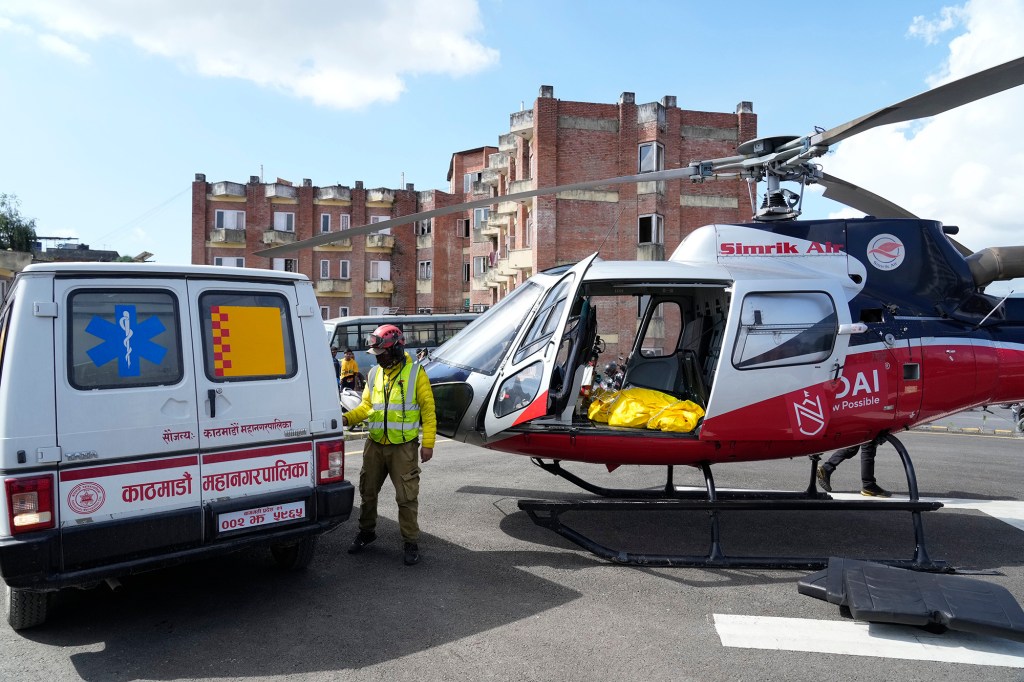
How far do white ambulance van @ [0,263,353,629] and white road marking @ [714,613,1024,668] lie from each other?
2804 millimetres

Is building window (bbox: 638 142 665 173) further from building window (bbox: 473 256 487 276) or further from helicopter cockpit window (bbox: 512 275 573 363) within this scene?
A: helicopter cockpit window (bbox: 512 275 573 363)

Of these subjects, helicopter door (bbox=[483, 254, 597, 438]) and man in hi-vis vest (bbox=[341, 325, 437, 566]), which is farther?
helicopter door (bbox=[483, 254, 597, 438])

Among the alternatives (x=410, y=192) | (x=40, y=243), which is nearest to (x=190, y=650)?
(x=410, y=192)

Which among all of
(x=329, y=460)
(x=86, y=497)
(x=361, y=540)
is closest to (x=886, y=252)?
(x=329, y=460)

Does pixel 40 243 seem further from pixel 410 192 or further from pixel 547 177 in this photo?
pixel 547 177

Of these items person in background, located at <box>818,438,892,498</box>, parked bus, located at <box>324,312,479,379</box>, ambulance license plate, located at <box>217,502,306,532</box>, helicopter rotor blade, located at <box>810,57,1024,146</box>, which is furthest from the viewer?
parked bus, located at <box>324,312,479,379</box>

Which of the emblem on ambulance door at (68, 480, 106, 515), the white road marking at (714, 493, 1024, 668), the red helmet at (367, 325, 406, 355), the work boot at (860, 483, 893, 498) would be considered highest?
the red helmet at (367, 325, 406, 355)

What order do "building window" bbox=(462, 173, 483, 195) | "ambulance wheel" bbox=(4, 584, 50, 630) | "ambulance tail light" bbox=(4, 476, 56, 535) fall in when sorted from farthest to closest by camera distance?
"building window" bbox=(462, 173, 483, 195) < "ambulance wheel" bbox=(4, 584, 50, 630) < "ambulance tail light" bbox=(4, 476, 56, 535)

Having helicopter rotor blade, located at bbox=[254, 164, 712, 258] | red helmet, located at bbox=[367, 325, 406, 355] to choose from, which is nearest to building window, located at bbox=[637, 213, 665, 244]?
helicopter rotor blade, located at bbox=[254, 164, 712, 258]

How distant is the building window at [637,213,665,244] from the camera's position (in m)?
30.4

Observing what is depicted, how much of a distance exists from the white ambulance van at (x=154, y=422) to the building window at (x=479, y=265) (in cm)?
4252

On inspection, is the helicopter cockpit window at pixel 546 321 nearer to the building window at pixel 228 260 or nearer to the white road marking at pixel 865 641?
the white road marking at pixel 865 641

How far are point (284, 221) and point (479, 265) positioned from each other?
50.1 feet

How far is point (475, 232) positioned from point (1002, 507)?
41763 millimetres
